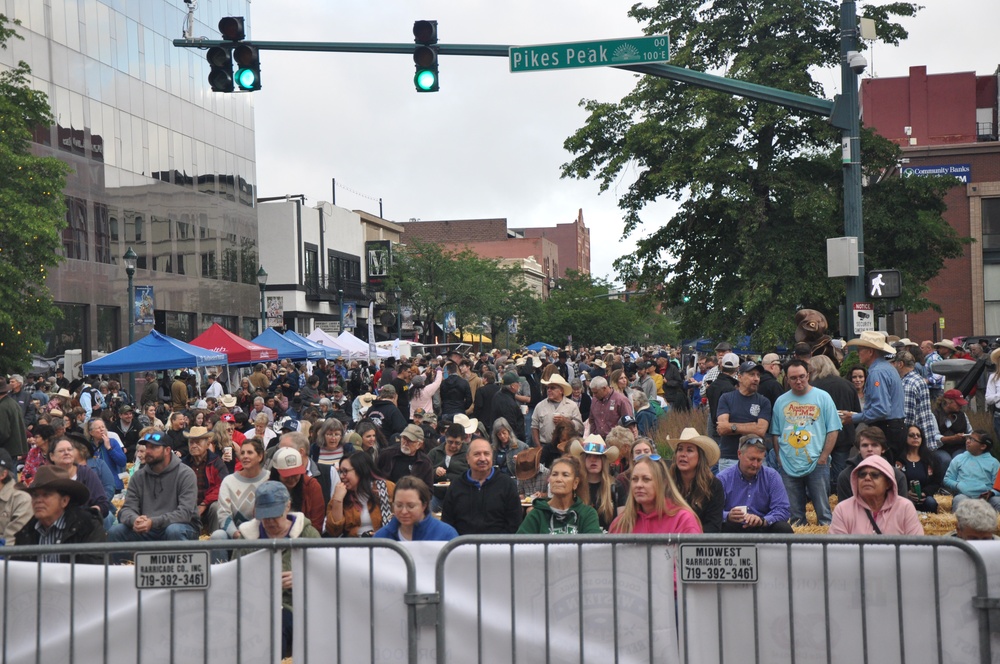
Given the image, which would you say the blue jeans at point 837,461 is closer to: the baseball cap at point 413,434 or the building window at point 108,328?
the baseball cap at point 413,434

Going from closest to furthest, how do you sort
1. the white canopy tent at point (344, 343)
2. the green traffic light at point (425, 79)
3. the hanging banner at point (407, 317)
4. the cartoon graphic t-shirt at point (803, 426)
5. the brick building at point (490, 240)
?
the cartoon graphic t-shirt at point (803, 426), the green traffic light at point (425, 79), the white canopy tent at point (344, 343), the hanging banner at point (407, 317), the brick building at point (490, 240)

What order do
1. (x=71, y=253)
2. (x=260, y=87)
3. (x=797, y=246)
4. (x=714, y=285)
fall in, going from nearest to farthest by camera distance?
(x=260, y=87)
(x=797, y=246)
(x=714, y=285)
(x=71, y=253)

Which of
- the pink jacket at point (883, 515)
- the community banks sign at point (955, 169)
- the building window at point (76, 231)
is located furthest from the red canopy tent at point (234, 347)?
the community banks sign at point (955, 169)

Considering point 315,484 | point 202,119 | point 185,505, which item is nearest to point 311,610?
point 315,484

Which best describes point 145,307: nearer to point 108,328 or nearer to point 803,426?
point 108,328

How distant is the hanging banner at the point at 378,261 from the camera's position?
7462 cm

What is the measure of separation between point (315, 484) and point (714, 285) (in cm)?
2428

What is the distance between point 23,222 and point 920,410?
75.8ft

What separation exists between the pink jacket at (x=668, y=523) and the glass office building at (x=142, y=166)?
30.2m

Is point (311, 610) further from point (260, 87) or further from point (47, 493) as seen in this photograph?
point (260, 87)

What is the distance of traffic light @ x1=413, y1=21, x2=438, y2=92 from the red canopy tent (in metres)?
15.3

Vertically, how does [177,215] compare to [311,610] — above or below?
above

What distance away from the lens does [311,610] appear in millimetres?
5285

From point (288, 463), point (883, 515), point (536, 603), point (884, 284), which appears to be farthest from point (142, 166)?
point (536, 603)
